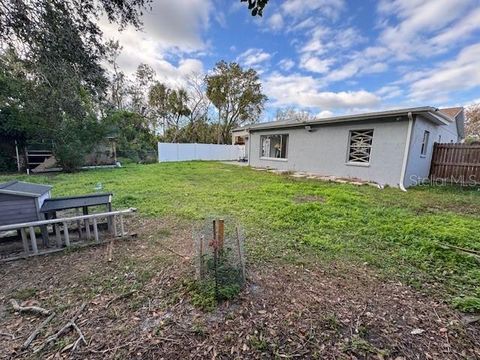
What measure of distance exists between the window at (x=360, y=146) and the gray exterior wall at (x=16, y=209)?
928 cm

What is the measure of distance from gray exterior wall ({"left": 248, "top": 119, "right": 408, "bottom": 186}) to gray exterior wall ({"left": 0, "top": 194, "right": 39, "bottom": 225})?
9.20 m

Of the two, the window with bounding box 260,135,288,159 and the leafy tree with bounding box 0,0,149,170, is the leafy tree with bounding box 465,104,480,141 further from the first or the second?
the leafy tree with bounding box 0,0,149,170

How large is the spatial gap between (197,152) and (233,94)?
8.23 m

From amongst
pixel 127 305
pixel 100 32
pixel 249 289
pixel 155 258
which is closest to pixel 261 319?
pixel 249 289

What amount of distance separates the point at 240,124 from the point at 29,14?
23059 millimetres

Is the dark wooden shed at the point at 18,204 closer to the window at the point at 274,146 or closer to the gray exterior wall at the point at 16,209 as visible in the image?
the gray exterior wall at the point at 16,209

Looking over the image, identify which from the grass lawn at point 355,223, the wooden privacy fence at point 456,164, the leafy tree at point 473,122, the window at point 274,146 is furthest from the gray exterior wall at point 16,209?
the leafy tree at point 473,122

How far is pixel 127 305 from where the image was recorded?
201 centimetres

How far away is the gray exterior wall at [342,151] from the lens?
7.55 meters

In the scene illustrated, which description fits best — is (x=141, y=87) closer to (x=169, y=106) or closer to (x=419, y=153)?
(x=169, y=106)

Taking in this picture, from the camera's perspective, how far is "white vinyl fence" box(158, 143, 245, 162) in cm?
1672

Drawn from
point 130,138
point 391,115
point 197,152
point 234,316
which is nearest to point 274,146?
point 391,115

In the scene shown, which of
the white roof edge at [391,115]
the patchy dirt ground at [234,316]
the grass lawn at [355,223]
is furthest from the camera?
the white roof edge at [391,115]

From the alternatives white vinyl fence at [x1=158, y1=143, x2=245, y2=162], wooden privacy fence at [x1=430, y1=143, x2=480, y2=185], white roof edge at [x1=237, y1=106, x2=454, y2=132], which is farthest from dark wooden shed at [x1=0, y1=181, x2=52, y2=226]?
white vinyl fence at [x1=158, y1=143, x2=245, y2=162]
